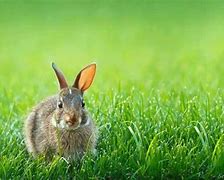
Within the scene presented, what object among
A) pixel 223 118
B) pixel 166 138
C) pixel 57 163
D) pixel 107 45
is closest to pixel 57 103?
pixel 57 163

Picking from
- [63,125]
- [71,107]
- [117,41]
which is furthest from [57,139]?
[117,41]

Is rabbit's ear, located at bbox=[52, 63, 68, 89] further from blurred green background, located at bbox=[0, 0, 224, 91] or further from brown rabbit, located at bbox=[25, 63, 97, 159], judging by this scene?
blurred green background, located at bbox=[0, 0, 224, 91]

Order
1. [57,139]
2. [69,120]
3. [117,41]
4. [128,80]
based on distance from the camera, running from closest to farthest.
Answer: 1. [69,120]
2. [57,139]
3. [128,80]
4. [117,41]

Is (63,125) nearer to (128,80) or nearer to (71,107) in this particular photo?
(71,107)

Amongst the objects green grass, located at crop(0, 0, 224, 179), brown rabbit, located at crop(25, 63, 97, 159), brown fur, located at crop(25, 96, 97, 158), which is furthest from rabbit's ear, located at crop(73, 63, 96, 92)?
green grass, located at crop(0, 0, 224, 179)

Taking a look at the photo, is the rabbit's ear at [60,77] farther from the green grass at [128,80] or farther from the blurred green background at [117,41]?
the blurred green background at [117,41]

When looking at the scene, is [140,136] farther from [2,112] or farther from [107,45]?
[107,45]

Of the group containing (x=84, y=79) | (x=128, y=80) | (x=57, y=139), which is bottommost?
(x=128, y=80)

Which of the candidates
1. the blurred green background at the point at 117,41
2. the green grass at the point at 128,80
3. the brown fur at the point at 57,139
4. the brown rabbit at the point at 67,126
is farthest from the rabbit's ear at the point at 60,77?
the blurred green background at the point at 117,41
